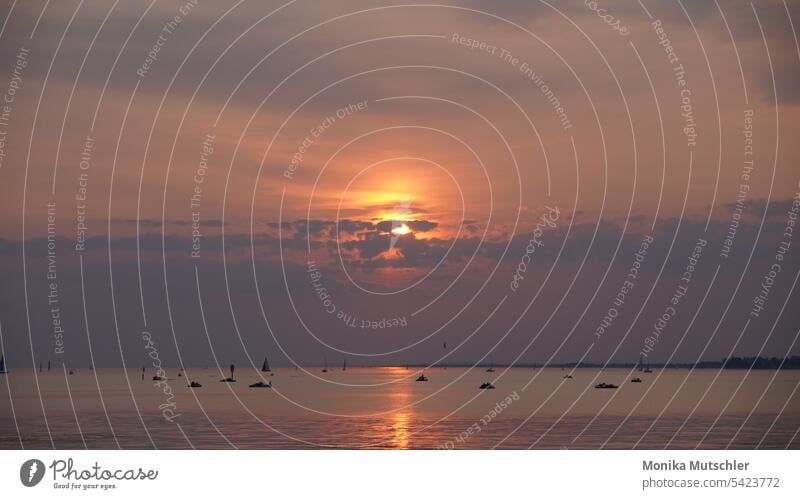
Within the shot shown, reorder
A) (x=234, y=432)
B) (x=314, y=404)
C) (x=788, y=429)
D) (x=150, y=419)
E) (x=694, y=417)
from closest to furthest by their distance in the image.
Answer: (x=234, y=432)
(x=788, y=429)
(x=150, y=419)
(x=694, y=417)
(x=314, y=404)

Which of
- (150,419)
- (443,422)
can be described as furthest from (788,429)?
(150,419)

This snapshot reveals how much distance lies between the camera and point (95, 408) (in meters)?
135

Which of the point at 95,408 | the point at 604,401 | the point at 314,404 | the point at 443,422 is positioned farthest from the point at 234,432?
the point at 604,401
